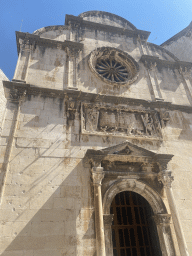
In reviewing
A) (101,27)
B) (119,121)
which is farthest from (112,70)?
(119,121)

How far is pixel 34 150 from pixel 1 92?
9.46 metres

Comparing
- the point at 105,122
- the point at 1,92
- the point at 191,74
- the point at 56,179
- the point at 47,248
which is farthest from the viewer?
the point at 1,92

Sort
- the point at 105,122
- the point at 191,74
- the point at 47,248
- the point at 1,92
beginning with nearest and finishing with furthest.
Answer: the point at 47,248 < the point at 105,122 < the point at 191,74 < the point at 1,92

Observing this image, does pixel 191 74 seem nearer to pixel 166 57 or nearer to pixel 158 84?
pixel 166 57

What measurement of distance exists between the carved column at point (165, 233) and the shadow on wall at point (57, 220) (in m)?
2.15

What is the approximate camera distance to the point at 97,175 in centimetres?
605

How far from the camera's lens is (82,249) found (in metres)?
5.15

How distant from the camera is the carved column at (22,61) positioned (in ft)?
25.3

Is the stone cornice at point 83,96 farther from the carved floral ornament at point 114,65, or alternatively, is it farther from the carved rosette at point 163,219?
the carved rosette at point 163,219

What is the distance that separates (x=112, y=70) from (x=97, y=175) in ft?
18.3

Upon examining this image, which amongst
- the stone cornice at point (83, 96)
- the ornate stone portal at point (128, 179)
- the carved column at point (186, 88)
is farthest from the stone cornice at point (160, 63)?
the ornate stone portal at point (128, 179)

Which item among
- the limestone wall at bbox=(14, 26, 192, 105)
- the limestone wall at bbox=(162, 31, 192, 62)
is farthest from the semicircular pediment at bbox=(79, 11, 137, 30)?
the limestone wall at bbox=(162, 31, 192, 62)

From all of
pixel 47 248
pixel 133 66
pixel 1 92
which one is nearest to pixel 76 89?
pixel 133 66

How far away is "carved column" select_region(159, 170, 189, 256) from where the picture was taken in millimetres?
5602
